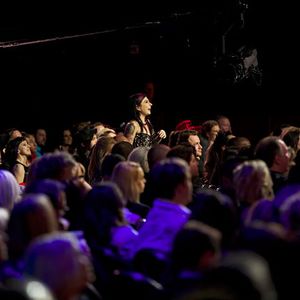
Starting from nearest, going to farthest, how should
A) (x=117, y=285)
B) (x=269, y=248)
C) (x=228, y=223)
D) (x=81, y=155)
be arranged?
(x=269, y=248)
(x=117, y=285)
(x=228, y=223)
(x=81, y=155)

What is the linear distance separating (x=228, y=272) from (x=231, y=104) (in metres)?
11.3

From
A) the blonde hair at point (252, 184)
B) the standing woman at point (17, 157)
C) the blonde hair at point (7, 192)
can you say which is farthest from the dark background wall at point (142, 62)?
the blonde hair at point (7, 192)

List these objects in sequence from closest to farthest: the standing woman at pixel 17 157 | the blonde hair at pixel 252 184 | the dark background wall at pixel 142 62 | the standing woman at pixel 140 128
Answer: the blonde hair at pixel 252 184 < the standing woman at pixel 17 157 < the standing woman at pixel 140 128 < the dark background wall at pixel 142 62

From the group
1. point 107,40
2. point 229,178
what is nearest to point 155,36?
point 107,40

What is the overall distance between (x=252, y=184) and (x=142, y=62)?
9.36 m

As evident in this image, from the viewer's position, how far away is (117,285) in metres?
4.22

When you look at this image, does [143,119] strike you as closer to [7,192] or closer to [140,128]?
[140,128]

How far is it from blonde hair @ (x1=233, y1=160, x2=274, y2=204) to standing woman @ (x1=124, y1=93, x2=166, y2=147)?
12.6ft

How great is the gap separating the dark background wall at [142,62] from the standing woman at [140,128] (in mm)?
2283

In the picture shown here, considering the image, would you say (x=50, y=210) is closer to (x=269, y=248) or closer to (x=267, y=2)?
(x=269, y=248)

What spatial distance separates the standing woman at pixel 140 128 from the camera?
31.1ft

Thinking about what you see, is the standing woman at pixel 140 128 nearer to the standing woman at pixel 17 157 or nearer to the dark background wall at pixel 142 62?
the standing woman at pixel 17 157

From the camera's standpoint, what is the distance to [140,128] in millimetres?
9758

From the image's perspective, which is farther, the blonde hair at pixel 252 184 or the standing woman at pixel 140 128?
the standing woman at pixel 140 128
